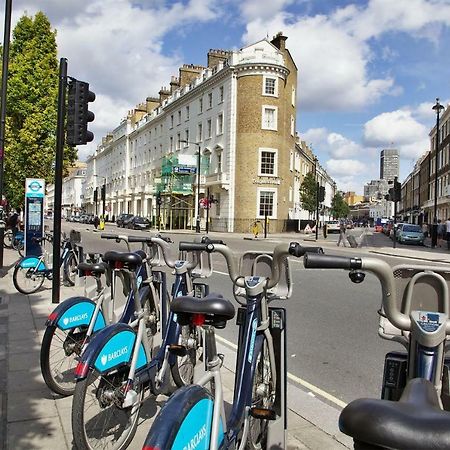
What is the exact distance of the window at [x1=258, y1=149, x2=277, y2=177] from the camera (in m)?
44.1

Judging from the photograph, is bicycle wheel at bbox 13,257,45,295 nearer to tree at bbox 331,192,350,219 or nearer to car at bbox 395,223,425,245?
car at bbox 395,223,425,245

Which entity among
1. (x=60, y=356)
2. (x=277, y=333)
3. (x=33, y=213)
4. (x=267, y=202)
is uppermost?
(x=267, y=202)

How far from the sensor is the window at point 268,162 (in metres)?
44.1

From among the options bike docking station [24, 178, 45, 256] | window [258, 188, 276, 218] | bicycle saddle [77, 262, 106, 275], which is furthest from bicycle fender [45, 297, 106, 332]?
window [258, 188, 276, 218]

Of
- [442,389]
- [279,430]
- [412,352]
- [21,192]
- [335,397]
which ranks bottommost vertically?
[335,397]

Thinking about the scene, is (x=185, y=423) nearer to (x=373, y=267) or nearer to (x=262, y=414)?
(x=262, y=414)

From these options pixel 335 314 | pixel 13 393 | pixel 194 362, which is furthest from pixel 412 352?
pixel 335 314

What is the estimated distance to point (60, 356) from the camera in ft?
13.3

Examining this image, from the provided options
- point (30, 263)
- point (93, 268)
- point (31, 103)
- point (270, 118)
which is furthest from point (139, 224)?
point (93, 268)

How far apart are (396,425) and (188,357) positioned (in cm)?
287

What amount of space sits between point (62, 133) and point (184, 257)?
4.46m

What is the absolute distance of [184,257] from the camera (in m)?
4.44

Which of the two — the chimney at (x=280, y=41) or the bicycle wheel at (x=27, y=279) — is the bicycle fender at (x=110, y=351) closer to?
the bicycle wheel at (x=27, y=279)

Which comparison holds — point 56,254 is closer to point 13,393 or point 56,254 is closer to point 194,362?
point 13,393
